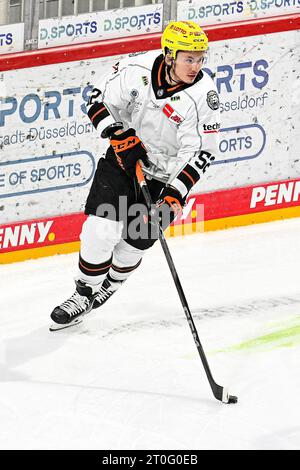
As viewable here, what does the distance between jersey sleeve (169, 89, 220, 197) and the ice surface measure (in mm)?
770

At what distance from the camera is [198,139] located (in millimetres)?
4582

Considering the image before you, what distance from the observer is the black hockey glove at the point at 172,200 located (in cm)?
445

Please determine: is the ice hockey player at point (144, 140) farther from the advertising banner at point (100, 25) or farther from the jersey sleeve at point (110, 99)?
the advertising banner at point (100, 25)

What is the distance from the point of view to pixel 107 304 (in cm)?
540

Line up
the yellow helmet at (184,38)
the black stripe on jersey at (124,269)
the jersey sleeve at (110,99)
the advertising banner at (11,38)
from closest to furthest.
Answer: the yellow helmet at (184,38), the jersey sleeve at (110,99), the black stripe on jersey at (124,269), the advertising banner at (11,38)

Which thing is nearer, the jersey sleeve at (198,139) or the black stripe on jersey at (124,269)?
the jersey sleeve at (198,139)

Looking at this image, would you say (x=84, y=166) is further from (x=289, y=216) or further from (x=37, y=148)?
(x=289, y=216)

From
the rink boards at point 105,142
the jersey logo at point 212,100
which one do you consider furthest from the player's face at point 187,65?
the rink boards at point 105,142

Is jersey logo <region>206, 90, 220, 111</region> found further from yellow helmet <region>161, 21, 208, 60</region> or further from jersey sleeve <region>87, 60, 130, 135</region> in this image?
jersey sleeve <region>87, 60, 130, 135</region>

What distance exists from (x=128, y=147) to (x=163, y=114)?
0.24 metres

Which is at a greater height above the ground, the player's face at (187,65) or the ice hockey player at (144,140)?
the player's face at (187,65)

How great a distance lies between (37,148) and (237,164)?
52.6 inches

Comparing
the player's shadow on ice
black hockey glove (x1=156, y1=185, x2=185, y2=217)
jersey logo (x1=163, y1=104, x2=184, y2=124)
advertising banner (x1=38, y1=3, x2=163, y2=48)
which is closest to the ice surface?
the player's shadow on ice
